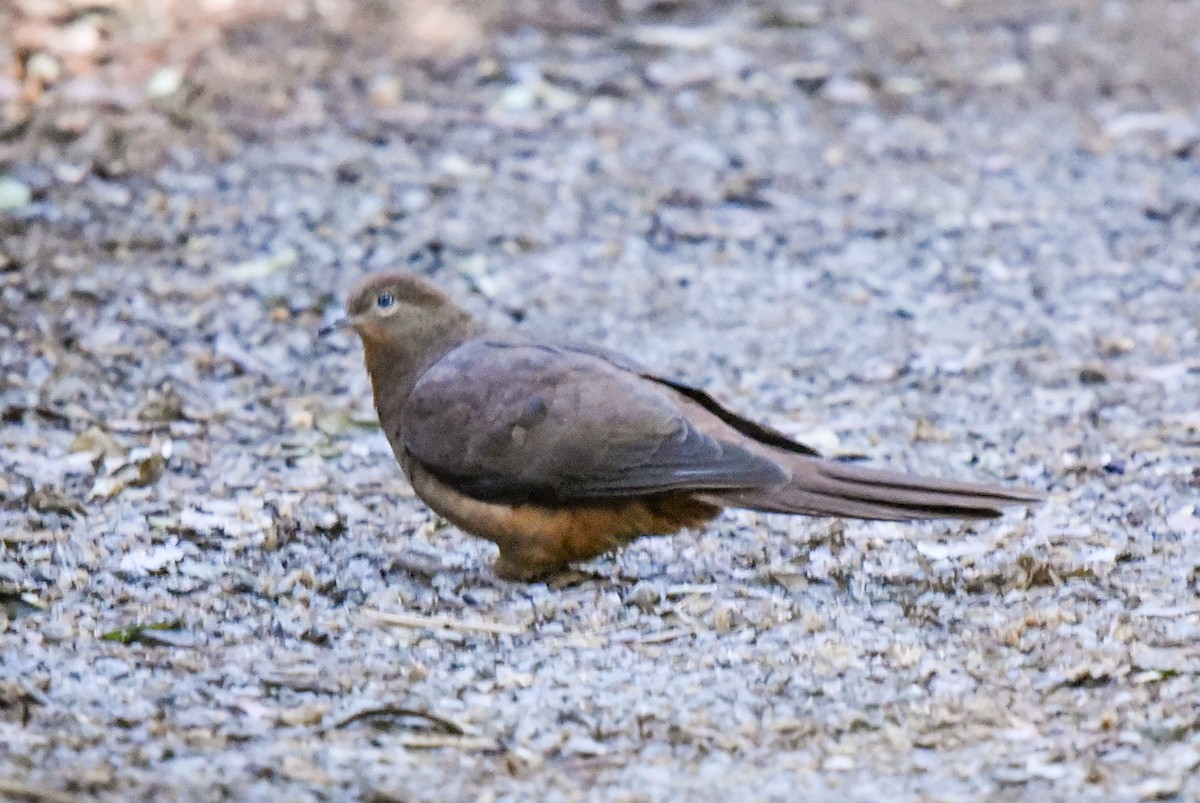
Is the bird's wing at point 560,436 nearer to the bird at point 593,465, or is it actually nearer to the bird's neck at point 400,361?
the bird at point 593,465

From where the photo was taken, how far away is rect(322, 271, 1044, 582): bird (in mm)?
5215

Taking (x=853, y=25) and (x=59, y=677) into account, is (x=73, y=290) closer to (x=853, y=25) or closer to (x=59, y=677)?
(x=59, y=677)

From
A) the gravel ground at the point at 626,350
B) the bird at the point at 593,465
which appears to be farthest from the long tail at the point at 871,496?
the gravel ground at the point at 626,350

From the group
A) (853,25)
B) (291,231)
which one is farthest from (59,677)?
(853,25)

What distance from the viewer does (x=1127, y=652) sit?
185 inches

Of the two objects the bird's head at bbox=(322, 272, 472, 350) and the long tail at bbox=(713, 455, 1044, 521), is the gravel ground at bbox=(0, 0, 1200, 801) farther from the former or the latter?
the bird's head at bbox=(322, 272, 472, 350)

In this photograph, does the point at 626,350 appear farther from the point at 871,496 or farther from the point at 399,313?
the point at 871,496

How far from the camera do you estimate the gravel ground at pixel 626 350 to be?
14.0 ft

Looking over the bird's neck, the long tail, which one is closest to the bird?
the long tail

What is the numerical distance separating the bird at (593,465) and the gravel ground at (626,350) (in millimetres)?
215

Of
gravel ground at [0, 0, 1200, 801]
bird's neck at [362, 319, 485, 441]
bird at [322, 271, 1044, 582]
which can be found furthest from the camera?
bird's neck at [362, 319, 485, 441]

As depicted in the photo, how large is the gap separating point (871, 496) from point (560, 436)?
91cm

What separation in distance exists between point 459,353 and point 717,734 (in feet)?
6.05

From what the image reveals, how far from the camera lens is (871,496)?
5.19 metres
